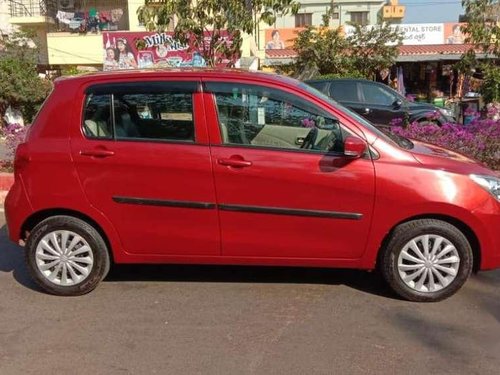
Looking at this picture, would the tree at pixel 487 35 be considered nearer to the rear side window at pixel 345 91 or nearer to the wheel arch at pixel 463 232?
the rear side window at pixel 345 91

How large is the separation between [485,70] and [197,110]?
8.67 m

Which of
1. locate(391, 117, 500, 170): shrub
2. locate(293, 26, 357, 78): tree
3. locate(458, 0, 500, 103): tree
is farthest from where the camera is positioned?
locate(293, 26, 357, 78): tree

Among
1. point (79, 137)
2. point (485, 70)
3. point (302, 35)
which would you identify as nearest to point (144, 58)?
point (302, 35)

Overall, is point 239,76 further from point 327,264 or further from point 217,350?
point 217,350

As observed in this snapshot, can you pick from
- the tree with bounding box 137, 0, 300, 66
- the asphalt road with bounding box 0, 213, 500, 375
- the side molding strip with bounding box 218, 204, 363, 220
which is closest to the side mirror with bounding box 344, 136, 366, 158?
the side molding strip with bounding box 218, 204, 363, 220

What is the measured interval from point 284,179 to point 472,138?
434 cm

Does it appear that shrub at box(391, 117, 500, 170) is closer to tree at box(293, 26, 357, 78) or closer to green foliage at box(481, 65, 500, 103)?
green foliage at box(481, 65, 500, 103)

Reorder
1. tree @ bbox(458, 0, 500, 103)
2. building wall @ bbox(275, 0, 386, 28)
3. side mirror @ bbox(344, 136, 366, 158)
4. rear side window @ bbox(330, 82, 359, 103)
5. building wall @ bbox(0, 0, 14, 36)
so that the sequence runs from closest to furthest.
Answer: side mirror @ bbox(344, 136, 366, 158) → tree @ bbox(458, 0, 500, 103) → rear side window @ bbox(330, 82, 359, 103) → building wall @ bbox(0, 0, 14, 36) → building wall @ bbox(275, 0, 386, 28)

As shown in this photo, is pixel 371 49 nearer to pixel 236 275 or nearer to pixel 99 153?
pixel 236 275

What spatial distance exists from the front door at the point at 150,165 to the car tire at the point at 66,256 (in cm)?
22

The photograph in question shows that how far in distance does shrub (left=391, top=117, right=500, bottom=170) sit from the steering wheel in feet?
11.1

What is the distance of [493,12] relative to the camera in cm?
1122

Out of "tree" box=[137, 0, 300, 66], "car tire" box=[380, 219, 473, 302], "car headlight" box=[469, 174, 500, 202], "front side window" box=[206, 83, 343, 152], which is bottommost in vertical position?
"car tire" box=[380, 219, 473, 302]

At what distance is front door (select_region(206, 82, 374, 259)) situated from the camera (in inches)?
174
